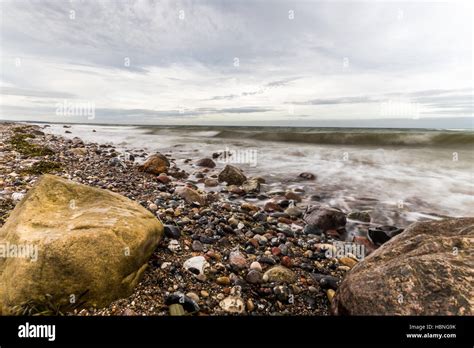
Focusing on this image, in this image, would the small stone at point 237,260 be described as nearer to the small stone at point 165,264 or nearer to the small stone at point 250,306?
the small stone at point 250,306

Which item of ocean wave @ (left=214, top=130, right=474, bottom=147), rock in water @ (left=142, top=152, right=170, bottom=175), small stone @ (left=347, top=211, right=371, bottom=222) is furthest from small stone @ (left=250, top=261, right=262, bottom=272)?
ocean wave @ (left=214, top=130, right=474, bottom=147)

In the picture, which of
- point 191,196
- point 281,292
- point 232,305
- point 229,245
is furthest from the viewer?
point 191,196

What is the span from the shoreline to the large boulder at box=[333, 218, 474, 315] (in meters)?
0.75

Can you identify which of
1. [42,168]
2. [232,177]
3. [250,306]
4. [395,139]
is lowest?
[250,306]

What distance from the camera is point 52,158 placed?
33.7ft

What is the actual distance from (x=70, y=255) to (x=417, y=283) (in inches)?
128

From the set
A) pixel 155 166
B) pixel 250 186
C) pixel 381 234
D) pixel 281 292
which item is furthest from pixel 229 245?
pixel 155 166

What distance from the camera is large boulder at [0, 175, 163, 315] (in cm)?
234

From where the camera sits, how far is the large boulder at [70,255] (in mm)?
2340

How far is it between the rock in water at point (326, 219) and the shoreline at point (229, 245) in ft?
0.09

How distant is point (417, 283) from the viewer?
6.96 feet

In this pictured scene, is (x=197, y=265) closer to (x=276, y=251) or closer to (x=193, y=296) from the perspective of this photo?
(x=193, y=296)
